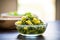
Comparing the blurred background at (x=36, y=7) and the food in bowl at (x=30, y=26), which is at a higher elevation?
the blurred background at (x=36, y=7)

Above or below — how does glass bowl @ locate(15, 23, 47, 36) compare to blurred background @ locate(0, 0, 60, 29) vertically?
below

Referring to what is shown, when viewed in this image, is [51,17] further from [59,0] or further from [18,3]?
[18,3]

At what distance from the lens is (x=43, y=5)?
3.75m

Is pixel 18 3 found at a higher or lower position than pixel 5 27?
higher

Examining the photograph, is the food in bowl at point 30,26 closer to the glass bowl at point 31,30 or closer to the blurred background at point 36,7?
the glass bowl at point 31,30

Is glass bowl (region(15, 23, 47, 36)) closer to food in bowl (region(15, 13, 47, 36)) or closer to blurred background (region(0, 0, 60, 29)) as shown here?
food in bowl (region(15, 13, 47, 36))

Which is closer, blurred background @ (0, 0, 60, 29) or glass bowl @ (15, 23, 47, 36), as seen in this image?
glass bowl @ (15, 23, 47, 36)

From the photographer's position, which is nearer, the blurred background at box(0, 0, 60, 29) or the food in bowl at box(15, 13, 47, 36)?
the food in bowl at box(15, 13, 47, 36)

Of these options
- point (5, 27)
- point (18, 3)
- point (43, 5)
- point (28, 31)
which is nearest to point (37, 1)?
point (43, 5)

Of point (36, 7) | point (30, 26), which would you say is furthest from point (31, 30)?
point (36, 7)

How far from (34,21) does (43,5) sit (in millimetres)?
2844

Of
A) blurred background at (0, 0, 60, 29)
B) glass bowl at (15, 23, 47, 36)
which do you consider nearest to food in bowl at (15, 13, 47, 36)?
glass bowl at (15, 23, 47, 36)

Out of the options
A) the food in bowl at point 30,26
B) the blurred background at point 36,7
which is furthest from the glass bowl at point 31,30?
the blurred background at point 36,7

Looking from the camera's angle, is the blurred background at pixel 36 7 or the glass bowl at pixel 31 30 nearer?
the glass bowl at pixel 31 30
